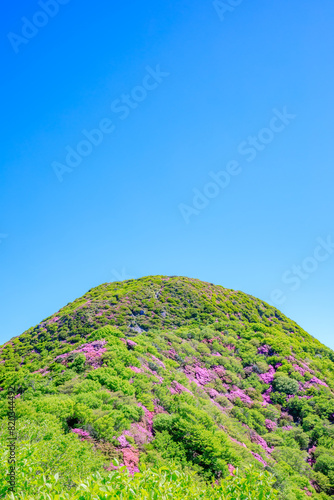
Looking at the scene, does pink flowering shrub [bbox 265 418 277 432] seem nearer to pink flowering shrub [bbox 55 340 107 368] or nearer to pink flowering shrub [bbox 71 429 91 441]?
pink flowering shrub [bbox 55 340 107 368]

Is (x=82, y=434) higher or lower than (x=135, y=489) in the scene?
higher

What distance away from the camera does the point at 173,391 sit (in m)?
20.6

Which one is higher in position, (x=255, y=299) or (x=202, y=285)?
(x=202, y=285)

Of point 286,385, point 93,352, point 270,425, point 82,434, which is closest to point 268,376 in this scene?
point 286,385

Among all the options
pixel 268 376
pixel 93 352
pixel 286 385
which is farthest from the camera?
pixel 268 376

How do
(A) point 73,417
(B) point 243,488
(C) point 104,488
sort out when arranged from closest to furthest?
(C) point 104,488 → (B) point 243,488 → (A) point 73,417

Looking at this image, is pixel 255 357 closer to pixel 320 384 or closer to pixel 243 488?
pixel 320 384

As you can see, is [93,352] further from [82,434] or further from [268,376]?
[268,376]

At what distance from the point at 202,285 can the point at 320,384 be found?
24419 millimetres

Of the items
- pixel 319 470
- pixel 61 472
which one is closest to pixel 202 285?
pixel 319 470

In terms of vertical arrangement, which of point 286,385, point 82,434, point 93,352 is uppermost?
point 93,352

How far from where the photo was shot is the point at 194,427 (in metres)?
15.7

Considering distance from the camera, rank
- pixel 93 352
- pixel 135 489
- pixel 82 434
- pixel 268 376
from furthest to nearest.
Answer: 1. pixel 268 376
2. pixel 93 352
3. pixel 82 434
4. pixel 135 489

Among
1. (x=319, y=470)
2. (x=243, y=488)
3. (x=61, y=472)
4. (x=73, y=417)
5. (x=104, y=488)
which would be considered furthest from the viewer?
(x=319, y=470)
